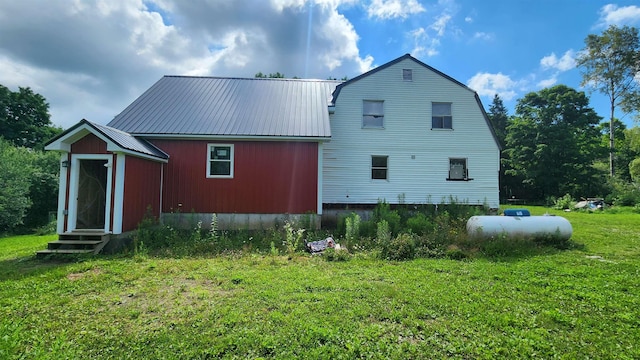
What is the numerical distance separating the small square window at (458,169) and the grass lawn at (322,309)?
22.2ft

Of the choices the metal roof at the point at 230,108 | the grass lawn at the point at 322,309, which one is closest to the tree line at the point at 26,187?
the metal roof at the point at 230,108

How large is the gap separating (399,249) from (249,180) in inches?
232

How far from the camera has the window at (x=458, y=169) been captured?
42.4ft

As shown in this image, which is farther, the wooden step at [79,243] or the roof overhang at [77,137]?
the roof overhang at [77,137]

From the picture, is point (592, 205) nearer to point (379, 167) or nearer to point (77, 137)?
point (379, 167)

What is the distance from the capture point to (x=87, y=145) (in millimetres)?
8062

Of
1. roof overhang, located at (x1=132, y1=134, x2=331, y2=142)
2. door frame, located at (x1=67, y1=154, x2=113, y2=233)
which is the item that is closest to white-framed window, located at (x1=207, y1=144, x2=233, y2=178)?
roof overhang, located at (x1=132, y1=134, x2=331, y2=142)

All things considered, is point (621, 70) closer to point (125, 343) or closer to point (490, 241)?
point (490, 241)

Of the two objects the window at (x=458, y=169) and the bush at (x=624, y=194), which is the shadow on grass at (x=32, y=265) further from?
the bush at (x=624, y=194)

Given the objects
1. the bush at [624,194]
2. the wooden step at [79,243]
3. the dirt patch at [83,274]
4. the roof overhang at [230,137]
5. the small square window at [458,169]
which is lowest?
the dirt patch at [83,274]

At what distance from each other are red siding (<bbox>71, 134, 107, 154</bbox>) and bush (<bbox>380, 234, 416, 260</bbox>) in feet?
26.5

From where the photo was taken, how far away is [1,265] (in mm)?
6543

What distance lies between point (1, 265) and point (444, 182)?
1427 cm

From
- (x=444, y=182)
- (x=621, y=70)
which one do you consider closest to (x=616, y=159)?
(x=621, y=70)
